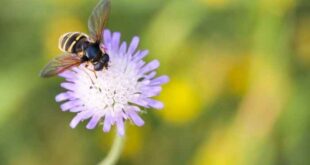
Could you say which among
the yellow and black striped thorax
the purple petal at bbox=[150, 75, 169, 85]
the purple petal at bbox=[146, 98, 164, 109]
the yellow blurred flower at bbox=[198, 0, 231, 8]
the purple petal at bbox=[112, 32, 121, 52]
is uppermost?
the yellow blurred flower at bbox=[198, 0, 231, 8]

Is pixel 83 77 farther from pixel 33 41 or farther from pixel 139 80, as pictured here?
pixel 33 41

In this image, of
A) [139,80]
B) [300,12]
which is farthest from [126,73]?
[300,12]

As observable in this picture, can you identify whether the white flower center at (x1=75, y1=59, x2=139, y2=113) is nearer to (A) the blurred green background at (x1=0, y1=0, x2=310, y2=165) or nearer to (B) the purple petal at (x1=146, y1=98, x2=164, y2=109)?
(B) the purple petal at (x1=146, y1=98, x2=164, y2=109)

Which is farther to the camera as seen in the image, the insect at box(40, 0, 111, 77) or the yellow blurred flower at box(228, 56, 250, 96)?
the yellow blurred flower at box(228, 56, 250, 96)

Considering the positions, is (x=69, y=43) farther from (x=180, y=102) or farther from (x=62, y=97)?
(x=180, y=102)

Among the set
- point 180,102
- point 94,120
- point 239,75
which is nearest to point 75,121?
point 94,120

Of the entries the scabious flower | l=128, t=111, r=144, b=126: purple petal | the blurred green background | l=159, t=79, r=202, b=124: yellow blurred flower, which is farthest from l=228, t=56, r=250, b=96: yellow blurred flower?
l=128, t=111, r=144, b=126: purple petal
